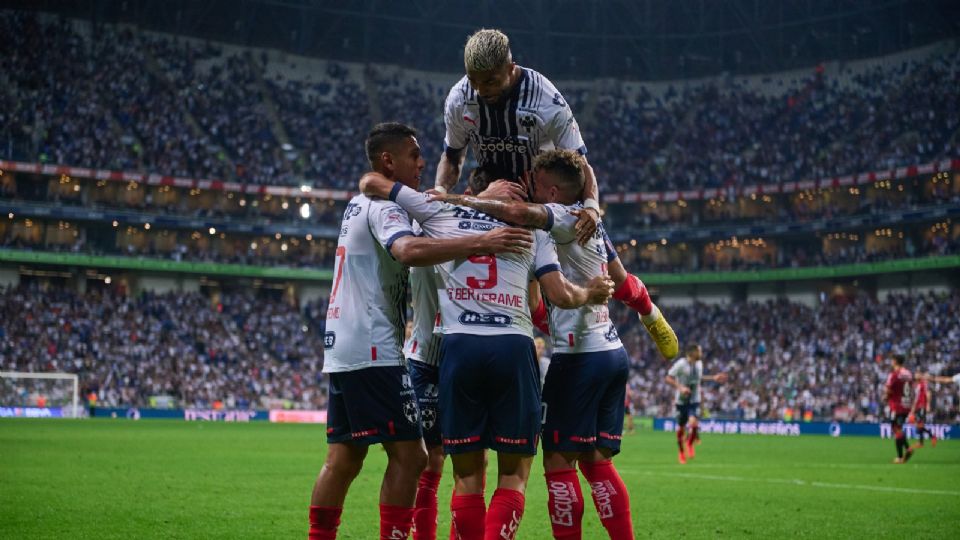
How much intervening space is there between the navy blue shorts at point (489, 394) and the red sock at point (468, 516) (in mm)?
333

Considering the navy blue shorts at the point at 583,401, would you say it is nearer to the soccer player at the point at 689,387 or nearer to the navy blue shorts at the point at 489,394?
the navy blue shorts at the point at 489,394

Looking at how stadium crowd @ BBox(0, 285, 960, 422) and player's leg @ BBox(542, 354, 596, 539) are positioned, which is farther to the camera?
stadium crowd @ BBox(0, 285, 960, 422)

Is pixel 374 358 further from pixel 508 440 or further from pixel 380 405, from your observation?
pixel 508 440

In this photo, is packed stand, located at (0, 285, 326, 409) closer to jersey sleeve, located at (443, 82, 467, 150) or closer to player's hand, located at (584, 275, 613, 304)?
jersey sleeve, located at (443, 82, 467, 150)

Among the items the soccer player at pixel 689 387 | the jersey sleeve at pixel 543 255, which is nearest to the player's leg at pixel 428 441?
the jersey sleeve at pixel 543 255

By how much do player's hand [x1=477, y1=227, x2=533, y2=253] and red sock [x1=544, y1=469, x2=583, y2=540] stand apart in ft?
5.94

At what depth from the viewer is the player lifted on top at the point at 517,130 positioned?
8047 millimetres

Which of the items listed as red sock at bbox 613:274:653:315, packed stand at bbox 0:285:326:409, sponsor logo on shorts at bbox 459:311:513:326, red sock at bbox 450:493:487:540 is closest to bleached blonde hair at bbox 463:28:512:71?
sponsor logo on shorts at bbox 459:311:513:326

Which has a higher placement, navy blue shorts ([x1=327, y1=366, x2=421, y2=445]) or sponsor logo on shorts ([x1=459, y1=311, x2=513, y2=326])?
sponsor logo on shorts ([x1=459, y1=311, x2=513, y2=326])

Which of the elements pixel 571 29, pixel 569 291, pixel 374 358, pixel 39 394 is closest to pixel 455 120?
pixel 569 291

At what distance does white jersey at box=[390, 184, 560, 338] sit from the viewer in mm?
6875

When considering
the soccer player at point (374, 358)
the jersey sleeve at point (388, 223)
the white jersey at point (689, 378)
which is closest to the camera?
the jersey sleeve at point (388, 223)

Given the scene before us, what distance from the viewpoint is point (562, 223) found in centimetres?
736

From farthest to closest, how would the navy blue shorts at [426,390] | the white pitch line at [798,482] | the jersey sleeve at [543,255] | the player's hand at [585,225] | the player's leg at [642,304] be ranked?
the white pitch line at [798,482] < the player's leg at [642,304] < the navy blue shorts at [426,390] < the player's hand at [585,225] < the jersey sleeve at [543,255]
